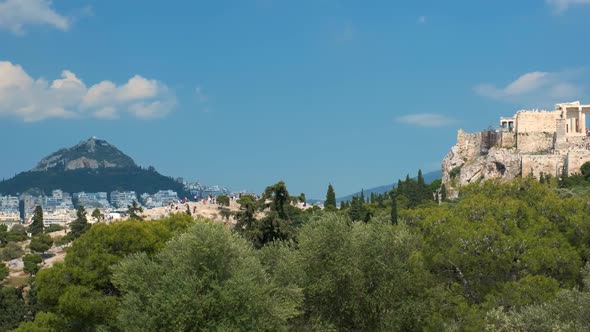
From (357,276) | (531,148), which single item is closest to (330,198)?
(531,148)

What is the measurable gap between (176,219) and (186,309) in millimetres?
20410

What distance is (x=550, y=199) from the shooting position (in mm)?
39656

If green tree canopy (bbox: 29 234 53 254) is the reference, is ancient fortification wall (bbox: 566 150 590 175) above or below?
above

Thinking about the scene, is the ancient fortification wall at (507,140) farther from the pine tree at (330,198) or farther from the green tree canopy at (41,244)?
the green tree canopy at (41,244)

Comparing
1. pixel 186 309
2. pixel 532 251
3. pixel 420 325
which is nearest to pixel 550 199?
pixel 532 251

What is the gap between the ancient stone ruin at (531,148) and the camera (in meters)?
91.9

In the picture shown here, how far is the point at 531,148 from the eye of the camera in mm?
98500

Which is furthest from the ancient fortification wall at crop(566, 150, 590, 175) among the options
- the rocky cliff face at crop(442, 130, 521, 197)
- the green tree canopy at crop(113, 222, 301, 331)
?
the green tree canopy at crop(113, 222, 301, 331)

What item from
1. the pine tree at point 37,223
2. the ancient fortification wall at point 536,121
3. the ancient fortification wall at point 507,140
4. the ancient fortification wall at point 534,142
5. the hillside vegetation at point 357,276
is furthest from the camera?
the pine tree at point 37,223

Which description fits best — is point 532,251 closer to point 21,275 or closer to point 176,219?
point 176,219

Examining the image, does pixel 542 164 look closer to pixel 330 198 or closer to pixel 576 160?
pixel 576 160

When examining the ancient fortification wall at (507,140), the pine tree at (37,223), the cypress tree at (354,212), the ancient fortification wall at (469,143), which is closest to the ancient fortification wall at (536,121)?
the ancient fortification wall at (507,140)

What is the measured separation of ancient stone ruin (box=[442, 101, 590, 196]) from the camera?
91875 millimetres

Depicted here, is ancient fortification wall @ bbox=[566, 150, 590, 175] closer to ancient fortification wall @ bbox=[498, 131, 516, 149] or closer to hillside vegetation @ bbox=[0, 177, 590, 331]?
ancient fortification wall @ bbox=[498, 131, 516, 149]
